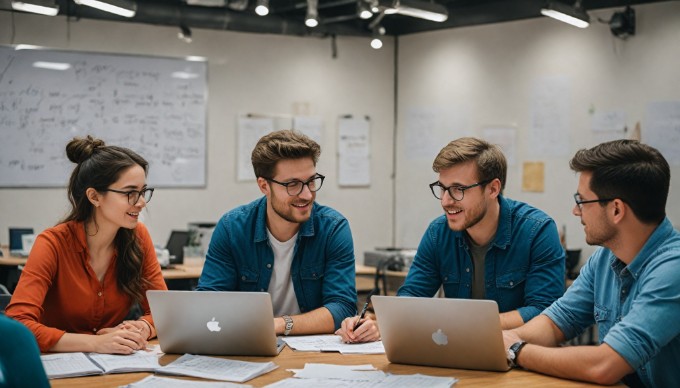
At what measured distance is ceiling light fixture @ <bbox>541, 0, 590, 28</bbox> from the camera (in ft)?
21.4

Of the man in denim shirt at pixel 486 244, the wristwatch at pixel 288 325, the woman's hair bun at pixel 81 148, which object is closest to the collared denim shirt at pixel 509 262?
the man in denim shirt at pixel 486 244

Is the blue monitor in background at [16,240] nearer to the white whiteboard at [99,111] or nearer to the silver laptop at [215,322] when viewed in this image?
the white whiteboard at [99,111]

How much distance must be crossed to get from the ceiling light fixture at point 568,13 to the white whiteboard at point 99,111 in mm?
3164

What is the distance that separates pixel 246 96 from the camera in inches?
323

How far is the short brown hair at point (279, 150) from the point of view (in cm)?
343

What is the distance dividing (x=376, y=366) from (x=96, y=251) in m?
1.25

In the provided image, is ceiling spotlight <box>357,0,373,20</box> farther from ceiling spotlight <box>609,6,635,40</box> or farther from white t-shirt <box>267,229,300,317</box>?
white t-shirt <box>267,229,300,317</box>

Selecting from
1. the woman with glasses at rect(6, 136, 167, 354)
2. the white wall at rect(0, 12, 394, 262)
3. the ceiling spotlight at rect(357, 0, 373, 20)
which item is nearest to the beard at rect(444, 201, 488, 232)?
the woman with glasses at rect(6, 136, 167, 354)

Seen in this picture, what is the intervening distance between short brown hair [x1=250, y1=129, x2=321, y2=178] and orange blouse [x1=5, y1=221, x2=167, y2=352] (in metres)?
0.59

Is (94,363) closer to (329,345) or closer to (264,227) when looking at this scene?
(329,345)

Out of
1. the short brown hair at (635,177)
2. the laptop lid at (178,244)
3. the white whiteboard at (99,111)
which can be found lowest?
the laptop lid at (178,244)

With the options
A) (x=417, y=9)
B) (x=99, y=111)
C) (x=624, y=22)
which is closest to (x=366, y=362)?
(x=417, y=9)

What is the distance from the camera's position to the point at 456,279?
354cm

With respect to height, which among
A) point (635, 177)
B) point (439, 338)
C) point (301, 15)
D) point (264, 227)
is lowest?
point (439, 338)
